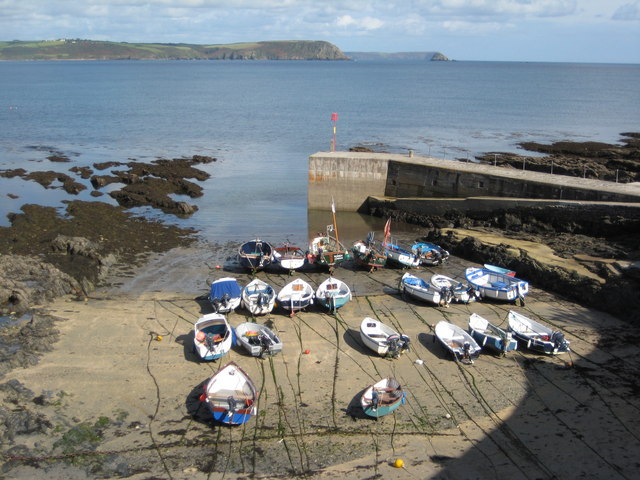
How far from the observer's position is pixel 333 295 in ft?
62.5

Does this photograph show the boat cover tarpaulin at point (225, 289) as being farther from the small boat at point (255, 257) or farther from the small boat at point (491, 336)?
the small boat at point (491, 336)

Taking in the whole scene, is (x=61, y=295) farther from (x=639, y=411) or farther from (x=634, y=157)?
(x=634, y=157)

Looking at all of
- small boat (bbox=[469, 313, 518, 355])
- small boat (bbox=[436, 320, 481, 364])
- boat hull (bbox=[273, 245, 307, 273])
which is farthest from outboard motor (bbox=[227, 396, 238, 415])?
boat hull (bbox=[273, 245, 307, 273])

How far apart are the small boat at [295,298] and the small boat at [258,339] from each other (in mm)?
1584

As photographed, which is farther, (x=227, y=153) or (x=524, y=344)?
(x=227, y=153)

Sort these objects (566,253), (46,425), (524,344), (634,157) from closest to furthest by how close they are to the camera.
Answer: (46,425), (524,344), (566,253), (634,157)

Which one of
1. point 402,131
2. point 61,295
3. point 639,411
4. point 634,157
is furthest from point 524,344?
point 402,131

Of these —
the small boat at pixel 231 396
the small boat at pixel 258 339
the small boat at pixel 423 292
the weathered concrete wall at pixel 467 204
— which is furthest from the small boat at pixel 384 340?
the weathered concrete wall at pixel 467 204

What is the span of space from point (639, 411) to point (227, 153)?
38754 mm

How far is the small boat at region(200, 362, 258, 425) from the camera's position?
13.1 metres

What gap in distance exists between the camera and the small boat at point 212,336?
51.3 feet

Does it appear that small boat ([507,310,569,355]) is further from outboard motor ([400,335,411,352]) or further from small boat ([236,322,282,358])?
small boat ([236,322,282,358])

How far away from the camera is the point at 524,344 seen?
16.6 m

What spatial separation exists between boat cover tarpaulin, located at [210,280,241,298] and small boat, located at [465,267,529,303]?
A: 803 centimetres
